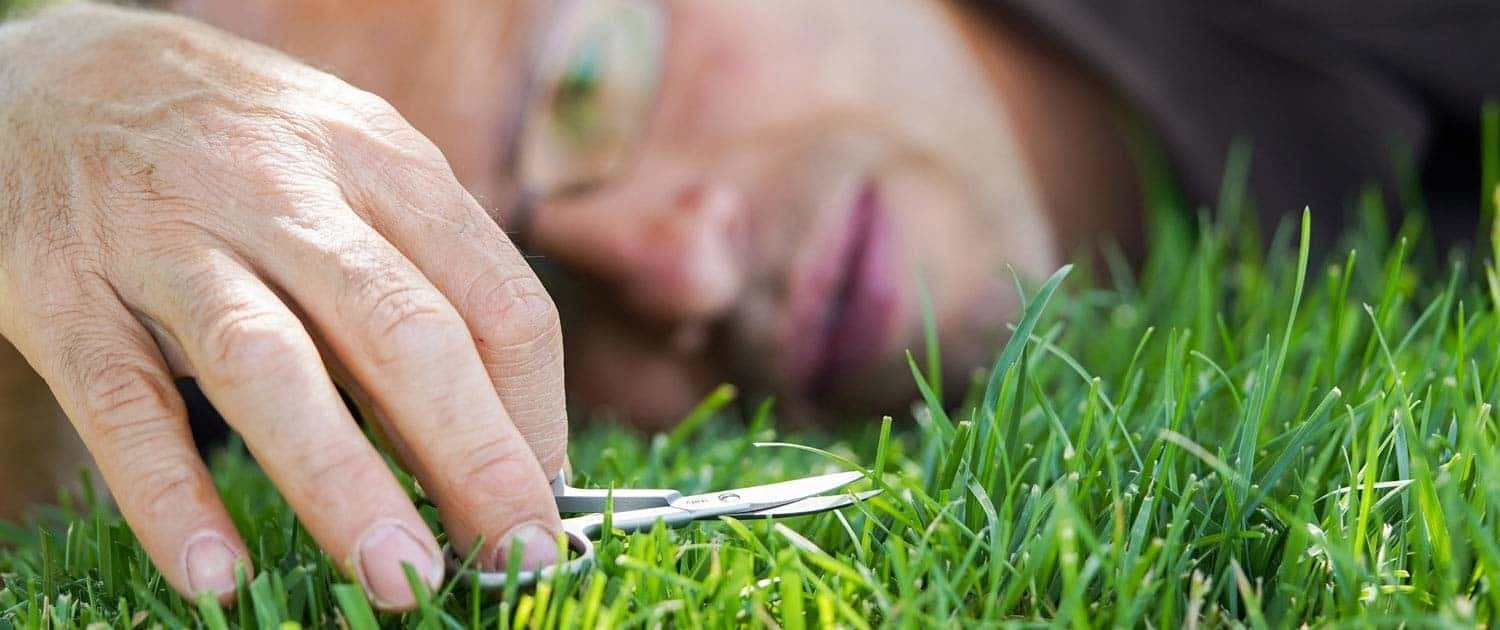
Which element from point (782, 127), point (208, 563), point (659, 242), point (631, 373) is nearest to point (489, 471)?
point (208, 563)

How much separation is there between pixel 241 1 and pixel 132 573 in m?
1.12

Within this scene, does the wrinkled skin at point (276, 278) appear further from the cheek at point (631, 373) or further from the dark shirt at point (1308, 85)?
the dark shirt at point (1308, 85)

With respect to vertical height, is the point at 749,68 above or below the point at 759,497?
above

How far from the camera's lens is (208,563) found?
645 mm

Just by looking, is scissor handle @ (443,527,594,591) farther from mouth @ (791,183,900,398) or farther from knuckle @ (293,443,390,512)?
mouth @ (791,183,900,398)

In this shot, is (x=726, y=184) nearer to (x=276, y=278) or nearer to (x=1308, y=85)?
(x=1308, y=85)

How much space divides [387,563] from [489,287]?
0.18 meters

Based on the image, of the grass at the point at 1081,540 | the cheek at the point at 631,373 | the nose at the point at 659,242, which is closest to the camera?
the grass at the point at 1081,540

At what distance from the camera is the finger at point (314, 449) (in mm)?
626

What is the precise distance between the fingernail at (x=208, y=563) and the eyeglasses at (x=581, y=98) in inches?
47.1

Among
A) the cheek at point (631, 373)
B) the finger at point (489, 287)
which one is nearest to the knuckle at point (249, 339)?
the finger at point (489, 287)

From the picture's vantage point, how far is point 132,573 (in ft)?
2.49

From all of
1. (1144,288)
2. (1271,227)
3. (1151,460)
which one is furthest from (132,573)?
(1271,227)

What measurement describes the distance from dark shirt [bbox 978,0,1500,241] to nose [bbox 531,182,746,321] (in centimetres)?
72
